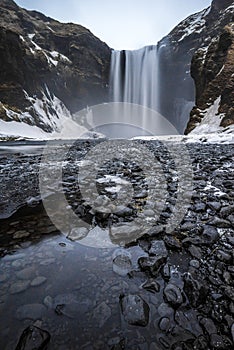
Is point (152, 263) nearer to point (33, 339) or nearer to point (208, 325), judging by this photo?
point (208, 325)

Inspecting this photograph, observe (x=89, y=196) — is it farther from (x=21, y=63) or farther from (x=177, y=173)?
(x=21, y=63)

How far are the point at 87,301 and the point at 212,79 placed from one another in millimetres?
38528

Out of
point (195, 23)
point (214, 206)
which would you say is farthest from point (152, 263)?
point (195, 23)

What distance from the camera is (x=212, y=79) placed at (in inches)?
1283

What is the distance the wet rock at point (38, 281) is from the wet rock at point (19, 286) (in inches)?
1.8

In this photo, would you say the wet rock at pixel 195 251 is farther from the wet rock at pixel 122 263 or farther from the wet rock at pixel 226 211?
the wet rock at pixel 226 211

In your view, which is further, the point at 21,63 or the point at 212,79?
the point at 21,63

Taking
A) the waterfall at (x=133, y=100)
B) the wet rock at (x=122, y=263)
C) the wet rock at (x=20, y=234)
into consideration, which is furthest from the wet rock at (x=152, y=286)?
the waterfall at (x=133, y=100)

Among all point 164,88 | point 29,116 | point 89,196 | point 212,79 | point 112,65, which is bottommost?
point 89,196

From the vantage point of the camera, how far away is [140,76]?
2564 inches

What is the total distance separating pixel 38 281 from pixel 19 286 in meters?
0.15

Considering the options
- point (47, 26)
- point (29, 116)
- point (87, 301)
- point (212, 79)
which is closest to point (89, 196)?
point (87, 301)

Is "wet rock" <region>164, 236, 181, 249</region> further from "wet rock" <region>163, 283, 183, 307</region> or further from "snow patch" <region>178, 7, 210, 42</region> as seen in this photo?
"snow patch" <region>178, 7, 210, 42</region>

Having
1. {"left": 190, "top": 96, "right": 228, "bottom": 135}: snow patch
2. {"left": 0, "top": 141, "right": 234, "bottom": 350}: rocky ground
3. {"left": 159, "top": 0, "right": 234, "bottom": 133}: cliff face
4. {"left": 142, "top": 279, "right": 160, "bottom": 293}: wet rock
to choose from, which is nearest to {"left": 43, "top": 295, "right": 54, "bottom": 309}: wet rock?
{"left": 0, "top": 141, "right": 234, "bottom": 350}: rocky ground
